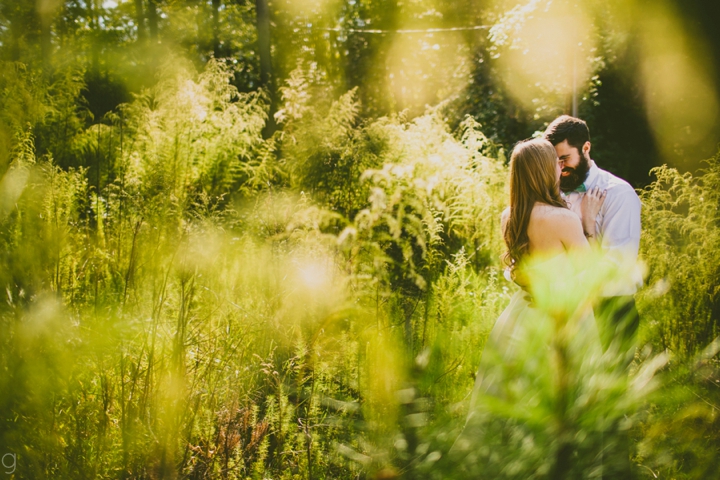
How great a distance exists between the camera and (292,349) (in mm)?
2547

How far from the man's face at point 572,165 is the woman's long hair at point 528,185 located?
55 centimetres

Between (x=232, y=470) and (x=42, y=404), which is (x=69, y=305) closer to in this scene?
(x=42, y=404)

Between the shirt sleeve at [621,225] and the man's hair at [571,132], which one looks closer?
the shirt sleeve at [621,225]

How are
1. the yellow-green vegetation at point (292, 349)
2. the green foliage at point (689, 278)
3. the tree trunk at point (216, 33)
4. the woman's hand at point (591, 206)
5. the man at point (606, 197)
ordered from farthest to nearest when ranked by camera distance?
the tree trunk at point (216, 33)
the green foliage at point (689, 278)
the woman's hand at point (591, 206)
the man at point (606, 197)
the yellow-green vegetation at point (292, 349)

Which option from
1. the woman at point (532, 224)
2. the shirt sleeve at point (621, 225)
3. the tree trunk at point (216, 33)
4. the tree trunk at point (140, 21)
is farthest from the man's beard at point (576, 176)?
the tree trunk at point (216, 33)

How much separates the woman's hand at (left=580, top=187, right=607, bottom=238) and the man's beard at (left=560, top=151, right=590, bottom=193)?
11cm

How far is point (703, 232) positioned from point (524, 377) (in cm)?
349

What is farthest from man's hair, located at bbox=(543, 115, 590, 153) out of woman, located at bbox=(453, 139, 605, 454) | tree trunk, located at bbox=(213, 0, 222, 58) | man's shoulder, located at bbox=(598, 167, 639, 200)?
tree trunk, located at bbox=(213, 0, 222, 58)

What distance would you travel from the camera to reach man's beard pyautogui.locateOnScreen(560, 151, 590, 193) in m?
2.65

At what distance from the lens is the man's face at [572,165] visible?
2660 mm

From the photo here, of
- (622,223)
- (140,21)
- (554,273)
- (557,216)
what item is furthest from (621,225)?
(140,21)

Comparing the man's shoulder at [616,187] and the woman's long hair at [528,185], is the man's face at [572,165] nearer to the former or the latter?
the man's shoulder at [616,187]

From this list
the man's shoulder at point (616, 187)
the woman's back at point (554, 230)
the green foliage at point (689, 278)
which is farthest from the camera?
the green foliage at point (689, 278)

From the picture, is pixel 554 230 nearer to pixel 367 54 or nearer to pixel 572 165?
pixel 572 165
